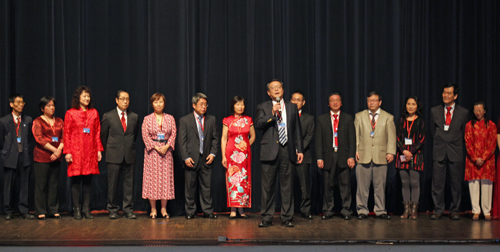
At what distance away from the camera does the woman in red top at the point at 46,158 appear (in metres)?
5.25

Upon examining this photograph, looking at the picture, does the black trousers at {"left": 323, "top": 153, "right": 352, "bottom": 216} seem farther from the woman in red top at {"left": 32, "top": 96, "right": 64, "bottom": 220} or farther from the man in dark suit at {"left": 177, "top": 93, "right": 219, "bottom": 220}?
the woman in red top at {"left": 32, "top": 96, "right": 64, "bottom": 220}

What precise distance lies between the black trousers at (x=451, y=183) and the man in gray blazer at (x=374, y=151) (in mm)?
593

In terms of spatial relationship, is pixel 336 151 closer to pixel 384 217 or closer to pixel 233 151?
pixel 384 217

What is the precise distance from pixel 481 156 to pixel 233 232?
304 cm

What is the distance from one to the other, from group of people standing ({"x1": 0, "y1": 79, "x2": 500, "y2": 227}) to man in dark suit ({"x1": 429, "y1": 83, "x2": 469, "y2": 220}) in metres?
0.01

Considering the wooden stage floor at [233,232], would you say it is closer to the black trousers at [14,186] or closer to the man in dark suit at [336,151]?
the black trousers at [14,186]

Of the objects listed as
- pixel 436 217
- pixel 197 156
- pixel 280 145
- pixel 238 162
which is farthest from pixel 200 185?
pixel 436 217

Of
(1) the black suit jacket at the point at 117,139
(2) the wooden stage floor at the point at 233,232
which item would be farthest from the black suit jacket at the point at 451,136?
(1) the black suit jacket at the point at 117,139

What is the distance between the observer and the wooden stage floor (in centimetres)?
408

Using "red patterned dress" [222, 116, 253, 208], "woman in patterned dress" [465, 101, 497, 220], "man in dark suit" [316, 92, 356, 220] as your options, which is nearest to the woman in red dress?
"red patterned dress" [222, 116, 253, 208]

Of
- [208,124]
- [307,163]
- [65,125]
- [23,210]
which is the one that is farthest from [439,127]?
[23,210]

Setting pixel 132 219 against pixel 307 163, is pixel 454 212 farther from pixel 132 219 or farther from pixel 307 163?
pixel 132 219

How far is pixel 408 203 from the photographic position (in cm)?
542

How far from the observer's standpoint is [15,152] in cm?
532
